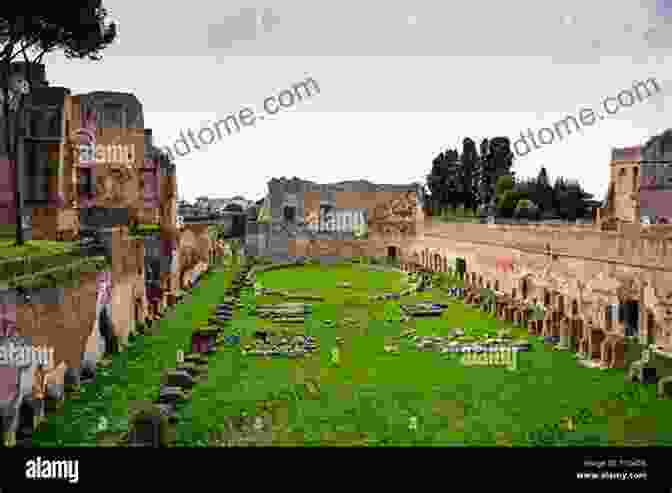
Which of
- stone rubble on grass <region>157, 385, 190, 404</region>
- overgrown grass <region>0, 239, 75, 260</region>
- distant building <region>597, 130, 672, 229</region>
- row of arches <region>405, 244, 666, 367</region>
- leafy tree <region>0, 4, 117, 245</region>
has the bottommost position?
stone rubble on grass <region>157, 385, 190, 404</region>

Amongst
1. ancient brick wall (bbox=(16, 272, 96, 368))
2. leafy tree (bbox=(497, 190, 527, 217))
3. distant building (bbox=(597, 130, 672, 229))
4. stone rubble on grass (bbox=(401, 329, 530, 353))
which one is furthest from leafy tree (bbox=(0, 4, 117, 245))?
leafy tree (bbox=(497, 190, 527, 217))

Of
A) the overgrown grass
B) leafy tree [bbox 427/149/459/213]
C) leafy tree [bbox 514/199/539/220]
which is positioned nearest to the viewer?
the overgrown grass

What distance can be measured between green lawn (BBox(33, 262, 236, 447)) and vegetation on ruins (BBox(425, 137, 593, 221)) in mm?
32081

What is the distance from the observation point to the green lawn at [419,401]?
920cm

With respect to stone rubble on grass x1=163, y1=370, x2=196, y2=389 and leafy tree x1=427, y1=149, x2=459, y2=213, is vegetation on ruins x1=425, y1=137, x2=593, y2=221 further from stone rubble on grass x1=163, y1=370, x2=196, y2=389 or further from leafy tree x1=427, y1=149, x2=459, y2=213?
stone rubble on grass x1=163, y1=370, x2=196, y2=389

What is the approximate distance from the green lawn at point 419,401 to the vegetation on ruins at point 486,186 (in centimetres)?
3154

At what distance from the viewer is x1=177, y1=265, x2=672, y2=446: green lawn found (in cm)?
920

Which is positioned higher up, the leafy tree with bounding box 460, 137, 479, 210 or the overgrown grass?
the leafy tree with bounding box 460, 137, 479, 210

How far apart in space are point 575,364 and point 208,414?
7.86 metres

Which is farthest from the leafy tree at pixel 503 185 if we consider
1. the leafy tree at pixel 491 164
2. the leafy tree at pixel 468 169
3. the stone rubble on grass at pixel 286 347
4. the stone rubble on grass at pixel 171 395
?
the stone rubble on grass at pixel 171 395

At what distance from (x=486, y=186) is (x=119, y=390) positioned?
150 ft

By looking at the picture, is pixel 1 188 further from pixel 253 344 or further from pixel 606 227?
pixel 606 227
